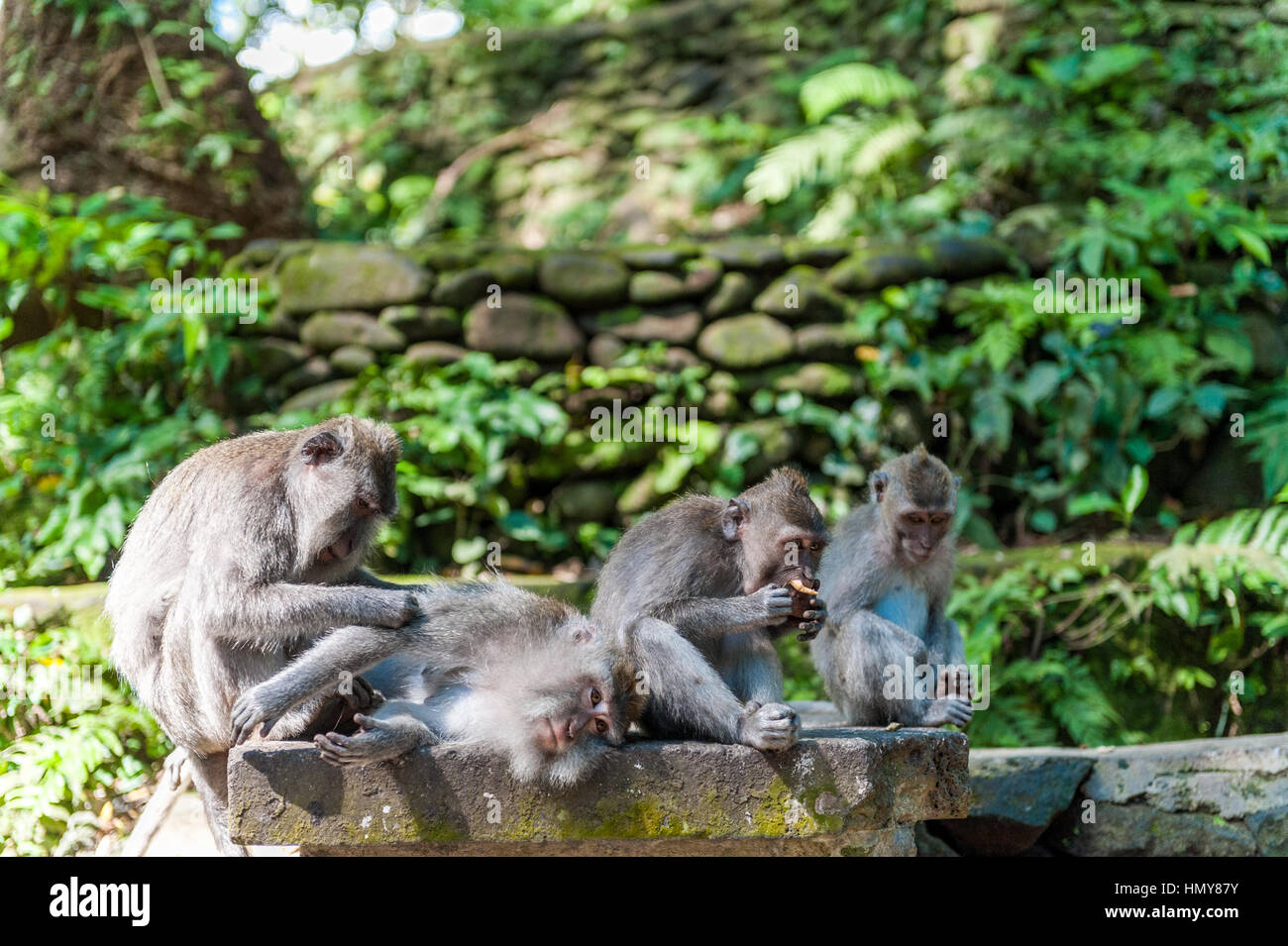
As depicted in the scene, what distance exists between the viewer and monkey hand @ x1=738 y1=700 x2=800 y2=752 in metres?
4.06

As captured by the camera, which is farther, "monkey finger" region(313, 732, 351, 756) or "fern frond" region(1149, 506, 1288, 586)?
"fern frond" region(1149, 506, 1288, 586)

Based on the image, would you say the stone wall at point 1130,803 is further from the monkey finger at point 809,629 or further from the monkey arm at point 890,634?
the monkey finger at point 809,629

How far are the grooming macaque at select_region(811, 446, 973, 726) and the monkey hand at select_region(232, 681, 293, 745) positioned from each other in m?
2.54

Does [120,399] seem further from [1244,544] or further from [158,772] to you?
[1244,544]

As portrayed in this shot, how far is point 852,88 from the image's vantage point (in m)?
11.6

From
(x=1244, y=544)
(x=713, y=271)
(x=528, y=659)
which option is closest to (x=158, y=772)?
(x=528, y=659)

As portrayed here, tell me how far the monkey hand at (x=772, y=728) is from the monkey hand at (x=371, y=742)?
113cm

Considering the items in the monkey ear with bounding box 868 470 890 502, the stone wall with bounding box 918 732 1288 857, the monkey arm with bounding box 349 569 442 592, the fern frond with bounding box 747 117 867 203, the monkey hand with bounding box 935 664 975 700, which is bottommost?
the stone wall with bounding box 918 732 1288 857

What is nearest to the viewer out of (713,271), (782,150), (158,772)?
(158,772)

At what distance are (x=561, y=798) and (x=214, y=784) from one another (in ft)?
5.04

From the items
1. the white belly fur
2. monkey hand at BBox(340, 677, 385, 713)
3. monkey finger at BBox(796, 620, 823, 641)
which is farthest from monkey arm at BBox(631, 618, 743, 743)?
the white belly fur

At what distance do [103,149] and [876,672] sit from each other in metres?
8.64

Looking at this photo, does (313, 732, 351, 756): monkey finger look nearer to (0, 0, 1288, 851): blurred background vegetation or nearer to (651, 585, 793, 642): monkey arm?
(651, 585, 793, 642): monkey arm

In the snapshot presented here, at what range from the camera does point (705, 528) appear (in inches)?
187
